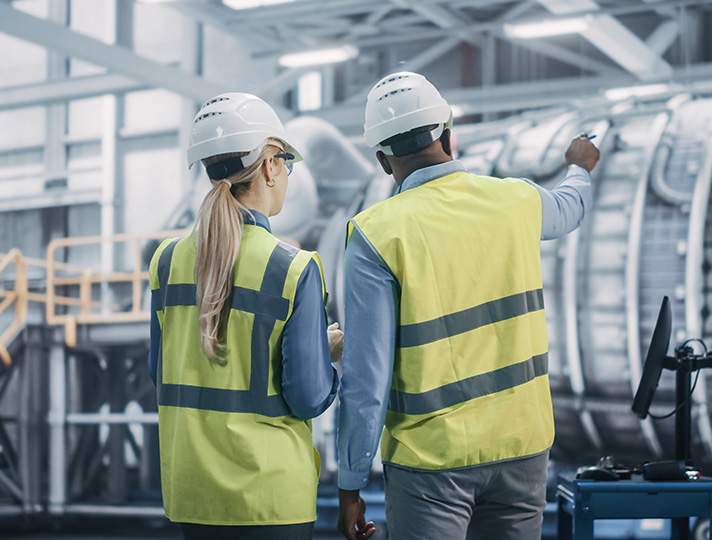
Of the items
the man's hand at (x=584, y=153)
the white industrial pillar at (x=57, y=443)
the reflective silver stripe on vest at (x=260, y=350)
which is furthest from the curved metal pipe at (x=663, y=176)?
the white industrial pillar at (x=57, y=443)

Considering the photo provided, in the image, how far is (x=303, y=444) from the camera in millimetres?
1541

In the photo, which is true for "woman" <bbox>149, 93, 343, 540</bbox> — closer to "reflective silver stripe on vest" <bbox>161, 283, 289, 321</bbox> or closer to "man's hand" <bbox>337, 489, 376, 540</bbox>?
"reflective silver stripe on vest" <bbox>161, 283, 289, 321</bbox>

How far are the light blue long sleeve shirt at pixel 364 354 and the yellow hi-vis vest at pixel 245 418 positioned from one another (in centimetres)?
12

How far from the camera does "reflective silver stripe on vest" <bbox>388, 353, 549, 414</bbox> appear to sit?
1.55 metres

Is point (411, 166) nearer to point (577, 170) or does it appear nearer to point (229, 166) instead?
point (229, 166)

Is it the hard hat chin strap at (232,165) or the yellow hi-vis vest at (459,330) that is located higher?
the hard hat chin strap at (232,165)

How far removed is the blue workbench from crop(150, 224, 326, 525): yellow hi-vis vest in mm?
1094

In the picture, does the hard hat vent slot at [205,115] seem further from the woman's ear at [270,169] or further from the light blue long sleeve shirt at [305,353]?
the light blue long sleeve shirt at [305,353]

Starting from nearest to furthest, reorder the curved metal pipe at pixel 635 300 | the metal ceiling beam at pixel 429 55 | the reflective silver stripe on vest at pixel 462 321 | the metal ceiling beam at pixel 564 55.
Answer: the reflective silver stripe on vest at pixel 462 321 < the curved metal pipe at pixel 635 300 < the metal ceiling beam at pixel 564 55 < the metal ceiling beam at pixel 429 55

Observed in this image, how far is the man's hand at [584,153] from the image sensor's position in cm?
201

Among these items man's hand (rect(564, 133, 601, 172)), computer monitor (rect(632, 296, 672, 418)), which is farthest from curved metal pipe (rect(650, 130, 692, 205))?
man's hand (rect(564, 133, 601, 172))

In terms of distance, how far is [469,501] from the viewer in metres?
1.56

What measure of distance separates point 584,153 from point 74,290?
3.63 meters

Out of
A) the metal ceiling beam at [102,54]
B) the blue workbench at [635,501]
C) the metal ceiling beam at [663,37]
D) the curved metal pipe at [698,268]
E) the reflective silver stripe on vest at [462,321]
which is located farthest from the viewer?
the metal ceiling beam at [102,54]
